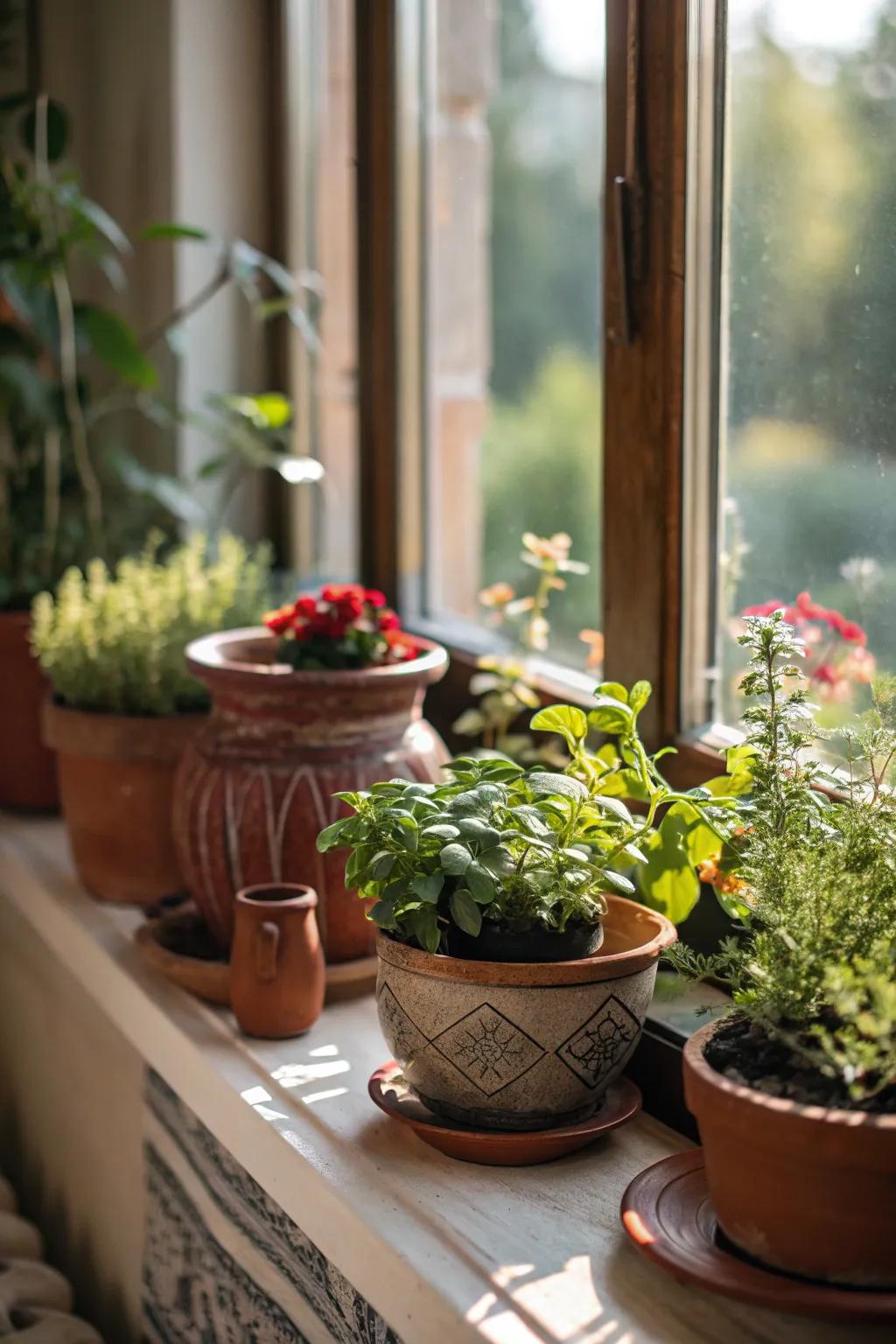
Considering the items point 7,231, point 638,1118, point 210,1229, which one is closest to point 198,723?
point 210,1229

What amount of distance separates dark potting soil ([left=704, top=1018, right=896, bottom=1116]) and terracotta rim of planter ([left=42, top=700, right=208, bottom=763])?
32.5 inches

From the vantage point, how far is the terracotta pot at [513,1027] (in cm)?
95

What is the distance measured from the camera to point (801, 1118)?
75 centimetres

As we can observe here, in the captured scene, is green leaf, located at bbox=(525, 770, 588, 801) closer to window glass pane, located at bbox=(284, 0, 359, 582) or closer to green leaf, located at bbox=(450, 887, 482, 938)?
green leaf, located at bbox=(450, 887, 482, 938)

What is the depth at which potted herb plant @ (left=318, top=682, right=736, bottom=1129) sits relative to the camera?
3.11 ft

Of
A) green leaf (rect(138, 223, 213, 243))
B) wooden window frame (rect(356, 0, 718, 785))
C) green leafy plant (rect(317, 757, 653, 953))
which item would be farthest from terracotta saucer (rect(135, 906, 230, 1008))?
green leaf (rect(138, 223, 213, 243))

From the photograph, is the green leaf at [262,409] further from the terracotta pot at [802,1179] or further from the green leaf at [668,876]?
the terracotta pot at [802,1179]

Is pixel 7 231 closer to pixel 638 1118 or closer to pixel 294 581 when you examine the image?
pixel 294 581

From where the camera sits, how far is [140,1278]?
1.56 m

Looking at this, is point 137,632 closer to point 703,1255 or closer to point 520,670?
point 520,670

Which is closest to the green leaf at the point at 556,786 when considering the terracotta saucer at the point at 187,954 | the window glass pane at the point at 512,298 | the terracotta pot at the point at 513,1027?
the terracotta pot at the point at 513,1027

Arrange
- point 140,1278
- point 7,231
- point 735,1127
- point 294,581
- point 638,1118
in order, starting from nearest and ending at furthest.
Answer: point 735,1127 → point 638,1118 → point 140,1278 → point 7,231 → point 294,581

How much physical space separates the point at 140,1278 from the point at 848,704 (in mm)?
1034

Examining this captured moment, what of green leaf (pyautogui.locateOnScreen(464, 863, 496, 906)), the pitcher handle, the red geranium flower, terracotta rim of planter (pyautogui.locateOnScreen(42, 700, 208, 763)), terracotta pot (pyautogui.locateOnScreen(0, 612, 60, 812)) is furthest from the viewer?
terracotta pot (pyautogui.locateOnScreen(0, 612, 60, 812))
